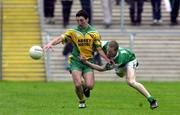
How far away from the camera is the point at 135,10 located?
2870 cm

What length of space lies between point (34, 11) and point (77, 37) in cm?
1169

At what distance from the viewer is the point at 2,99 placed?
19.3 meters

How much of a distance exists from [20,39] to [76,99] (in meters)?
9.02

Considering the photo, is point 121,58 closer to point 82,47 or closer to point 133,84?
point 133,84

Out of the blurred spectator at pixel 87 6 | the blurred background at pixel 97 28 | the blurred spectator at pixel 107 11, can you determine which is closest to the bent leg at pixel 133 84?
the blurred background at pixel 97 28

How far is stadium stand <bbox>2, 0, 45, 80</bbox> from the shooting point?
27.4 m

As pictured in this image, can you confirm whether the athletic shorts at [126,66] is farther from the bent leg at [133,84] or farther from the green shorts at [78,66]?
the green shorts at [78,66]

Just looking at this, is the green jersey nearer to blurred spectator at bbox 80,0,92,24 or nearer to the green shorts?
the green shorts

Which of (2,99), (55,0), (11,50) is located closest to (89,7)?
(55,0)

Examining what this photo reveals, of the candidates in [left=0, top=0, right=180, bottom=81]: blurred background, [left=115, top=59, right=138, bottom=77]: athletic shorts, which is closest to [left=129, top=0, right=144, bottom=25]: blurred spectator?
[left=0, top=0, right=180, bottom=81]: blurred background

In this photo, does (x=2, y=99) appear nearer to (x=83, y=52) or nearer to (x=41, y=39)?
(x=83, y=52)

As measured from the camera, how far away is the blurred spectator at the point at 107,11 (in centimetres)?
2822

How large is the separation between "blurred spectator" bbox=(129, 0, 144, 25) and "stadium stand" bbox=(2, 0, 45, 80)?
3.30m

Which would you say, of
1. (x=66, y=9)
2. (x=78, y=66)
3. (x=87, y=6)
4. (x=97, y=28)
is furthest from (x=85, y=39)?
(x=97, y=28)
